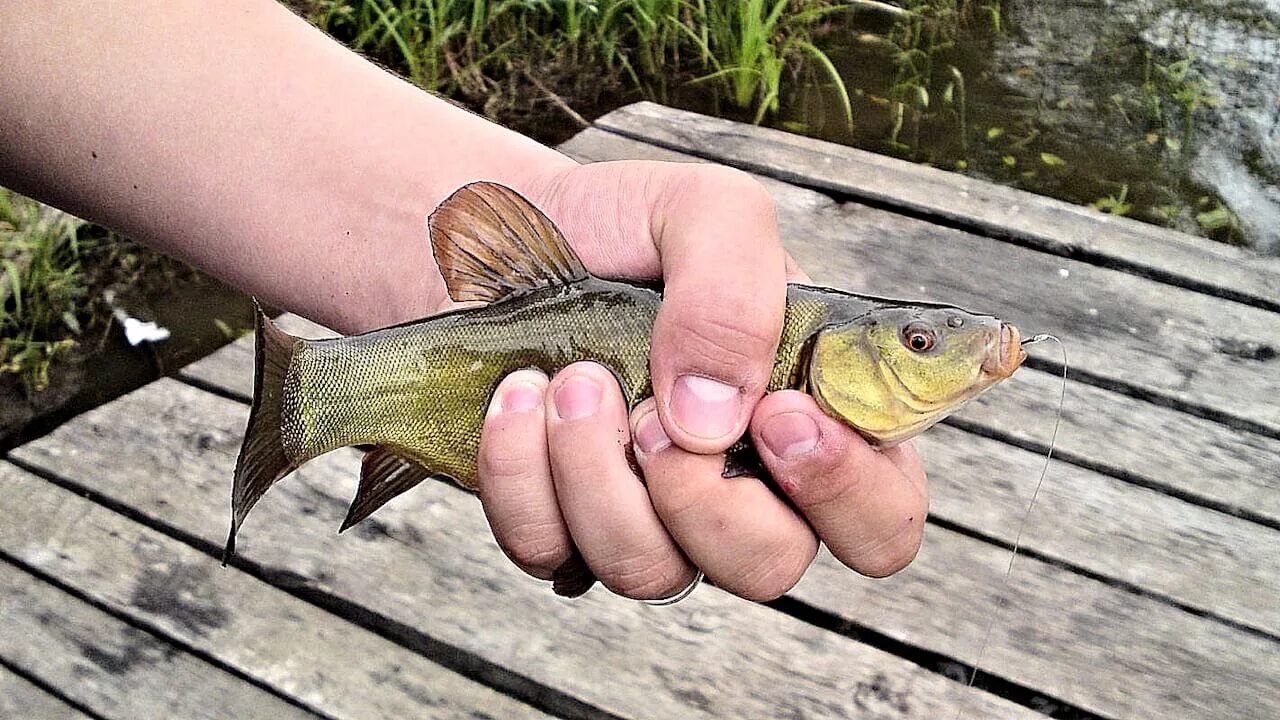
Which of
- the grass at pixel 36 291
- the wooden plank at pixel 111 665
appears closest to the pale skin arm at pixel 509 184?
the wooden plank at pixel 111 665

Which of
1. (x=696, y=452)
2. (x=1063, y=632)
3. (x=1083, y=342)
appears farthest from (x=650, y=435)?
(x=1083, y=342)

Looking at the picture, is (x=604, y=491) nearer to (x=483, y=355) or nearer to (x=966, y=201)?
(x=483, y=355)

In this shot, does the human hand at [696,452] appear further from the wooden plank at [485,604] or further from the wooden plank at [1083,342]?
the wooden plank at [1083,342]

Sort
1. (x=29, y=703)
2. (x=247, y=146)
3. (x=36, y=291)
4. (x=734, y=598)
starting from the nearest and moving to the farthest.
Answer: (x=247, y=146) → (x=29, y=703) → (x=734, y=598) → (x=36, y=291)

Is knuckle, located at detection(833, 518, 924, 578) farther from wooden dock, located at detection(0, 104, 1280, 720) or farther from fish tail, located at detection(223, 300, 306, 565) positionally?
fish tail, located at detection(223, 300, 306, 565)

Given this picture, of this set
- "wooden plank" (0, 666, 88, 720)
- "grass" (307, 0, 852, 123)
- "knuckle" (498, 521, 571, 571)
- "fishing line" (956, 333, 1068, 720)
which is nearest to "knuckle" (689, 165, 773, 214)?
"knuckle" (498, 521, 571, 571)

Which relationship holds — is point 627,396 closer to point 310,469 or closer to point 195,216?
point 195,216

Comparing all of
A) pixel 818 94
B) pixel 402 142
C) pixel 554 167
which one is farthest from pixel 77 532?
pixel 818 94
